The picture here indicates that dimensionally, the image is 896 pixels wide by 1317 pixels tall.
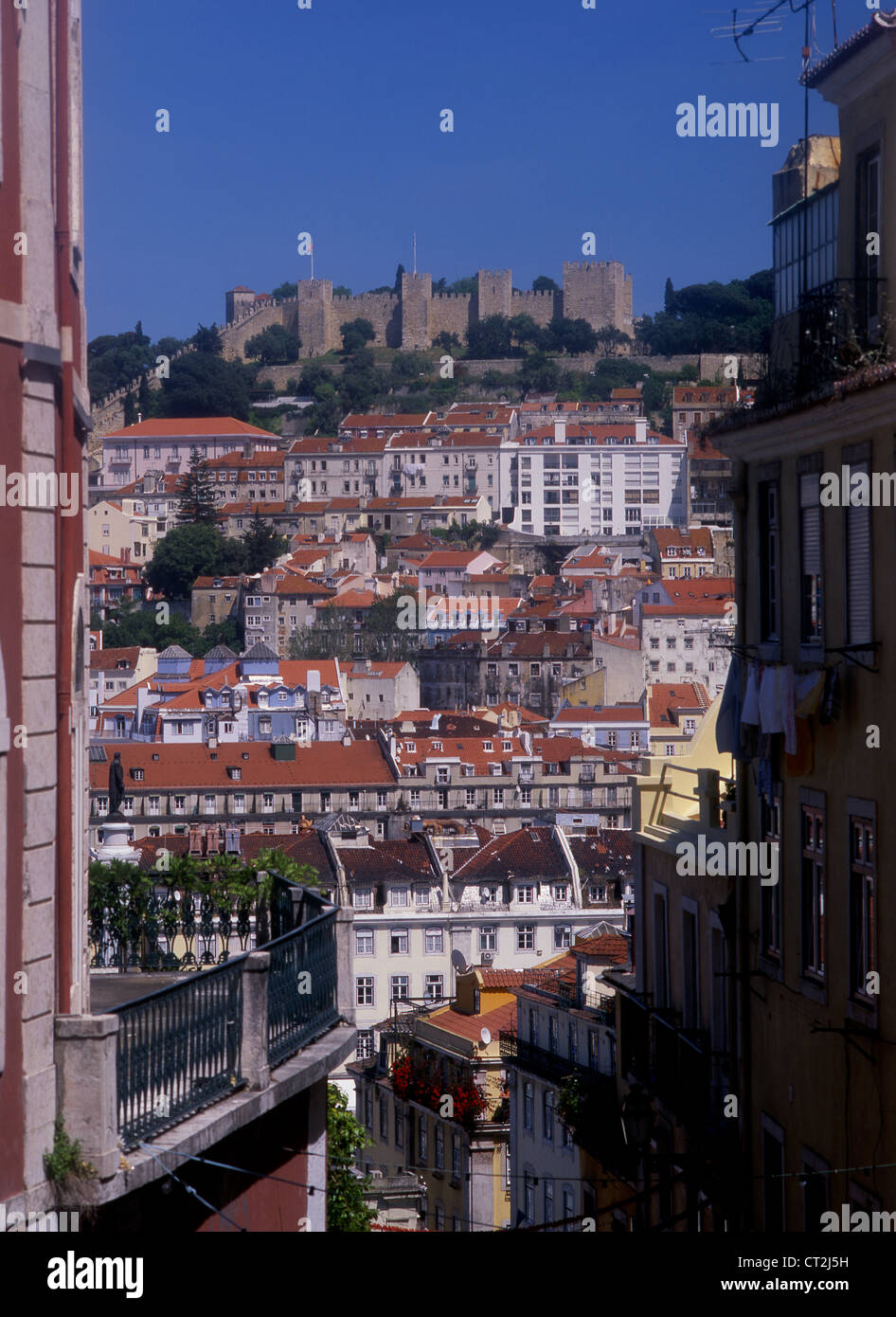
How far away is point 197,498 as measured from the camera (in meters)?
120

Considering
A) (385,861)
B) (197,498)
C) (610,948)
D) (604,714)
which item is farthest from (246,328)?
(610,948)

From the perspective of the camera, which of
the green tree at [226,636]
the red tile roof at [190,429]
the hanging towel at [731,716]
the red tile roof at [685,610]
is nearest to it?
the hanging towel at [731,716]

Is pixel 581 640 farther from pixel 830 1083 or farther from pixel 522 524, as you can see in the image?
pixel 830 1083

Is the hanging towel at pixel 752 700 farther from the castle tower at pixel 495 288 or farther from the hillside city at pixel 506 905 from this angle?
the castle tower at pixel 495 288

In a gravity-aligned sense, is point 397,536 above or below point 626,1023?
above

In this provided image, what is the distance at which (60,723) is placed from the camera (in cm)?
593

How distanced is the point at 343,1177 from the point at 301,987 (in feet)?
24.6

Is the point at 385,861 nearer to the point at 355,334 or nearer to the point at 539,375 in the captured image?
the point at 539,375

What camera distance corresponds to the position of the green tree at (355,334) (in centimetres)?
15138

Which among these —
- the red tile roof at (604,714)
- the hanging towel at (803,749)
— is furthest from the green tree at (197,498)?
the hanging towel at (803,749)

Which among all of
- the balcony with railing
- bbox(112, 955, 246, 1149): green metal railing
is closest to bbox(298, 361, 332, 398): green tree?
the balcony with railing

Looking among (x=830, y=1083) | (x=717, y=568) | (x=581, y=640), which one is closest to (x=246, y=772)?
(x=581, y=640)

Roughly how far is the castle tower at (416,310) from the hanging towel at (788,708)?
143m

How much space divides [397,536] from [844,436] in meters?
110
